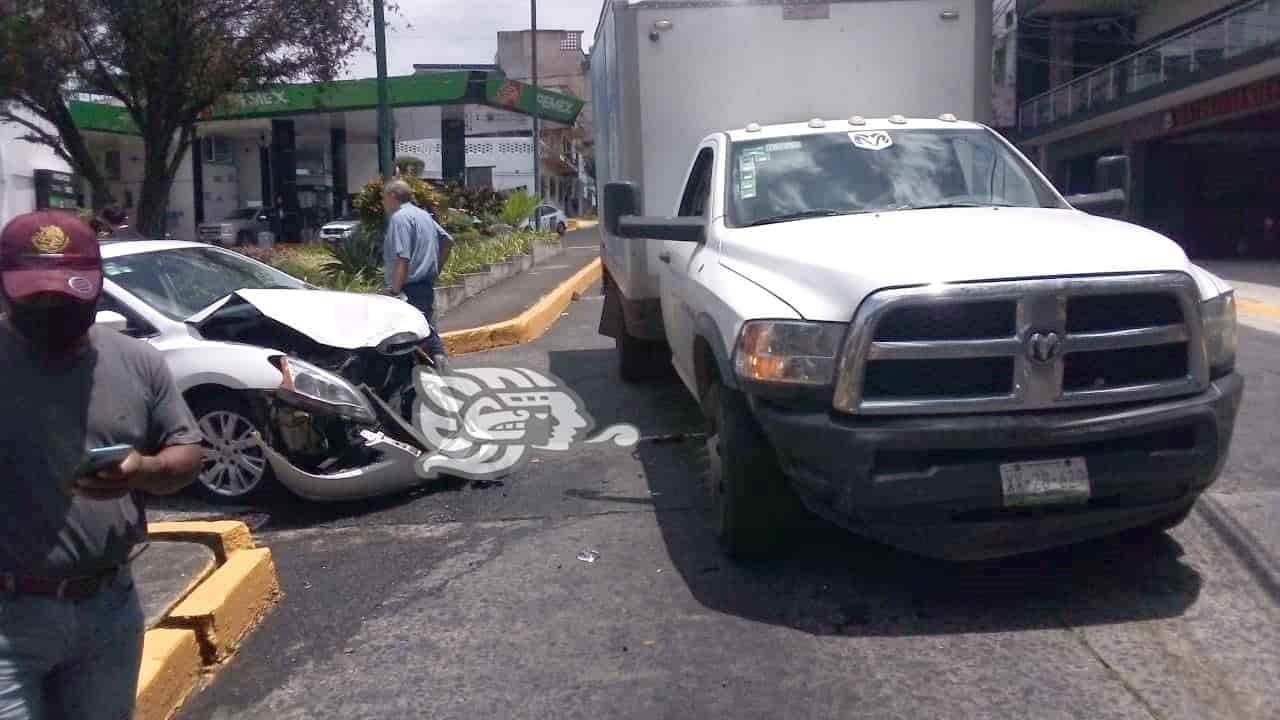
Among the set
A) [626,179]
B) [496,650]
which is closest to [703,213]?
[626,179]

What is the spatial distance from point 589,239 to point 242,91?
20.9 metres

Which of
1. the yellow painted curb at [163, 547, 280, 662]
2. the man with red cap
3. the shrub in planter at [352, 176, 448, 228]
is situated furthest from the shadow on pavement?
the shrub in planter at [352, 176, 448, 228]

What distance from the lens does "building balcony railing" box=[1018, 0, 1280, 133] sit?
23859 millimetres

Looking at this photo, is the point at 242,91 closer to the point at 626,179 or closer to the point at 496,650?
the point at 626,179

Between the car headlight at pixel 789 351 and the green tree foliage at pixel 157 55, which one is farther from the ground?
the green tree foliage at pixel 157 55

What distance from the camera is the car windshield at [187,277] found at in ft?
23.1

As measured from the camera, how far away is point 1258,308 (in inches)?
613

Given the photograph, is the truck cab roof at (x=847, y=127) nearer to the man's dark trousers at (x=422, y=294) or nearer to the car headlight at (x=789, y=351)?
the car headlight at (x=789, y=351)

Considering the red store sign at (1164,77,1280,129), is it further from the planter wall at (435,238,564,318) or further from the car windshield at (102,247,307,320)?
the car windshield at (102,247,307,320)

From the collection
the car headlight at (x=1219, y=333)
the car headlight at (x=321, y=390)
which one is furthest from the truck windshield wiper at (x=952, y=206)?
the car headlight at (x=321, y=390)

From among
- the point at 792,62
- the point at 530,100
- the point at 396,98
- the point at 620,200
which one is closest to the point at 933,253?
the point at 620,200

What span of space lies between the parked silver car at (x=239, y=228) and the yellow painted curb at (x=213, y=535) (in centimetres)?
2604

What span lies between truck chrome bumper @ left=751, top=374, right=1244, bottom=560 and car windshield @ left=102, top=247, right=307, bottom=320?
159 inches

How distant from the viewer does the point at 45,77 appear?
1363 centimetres
